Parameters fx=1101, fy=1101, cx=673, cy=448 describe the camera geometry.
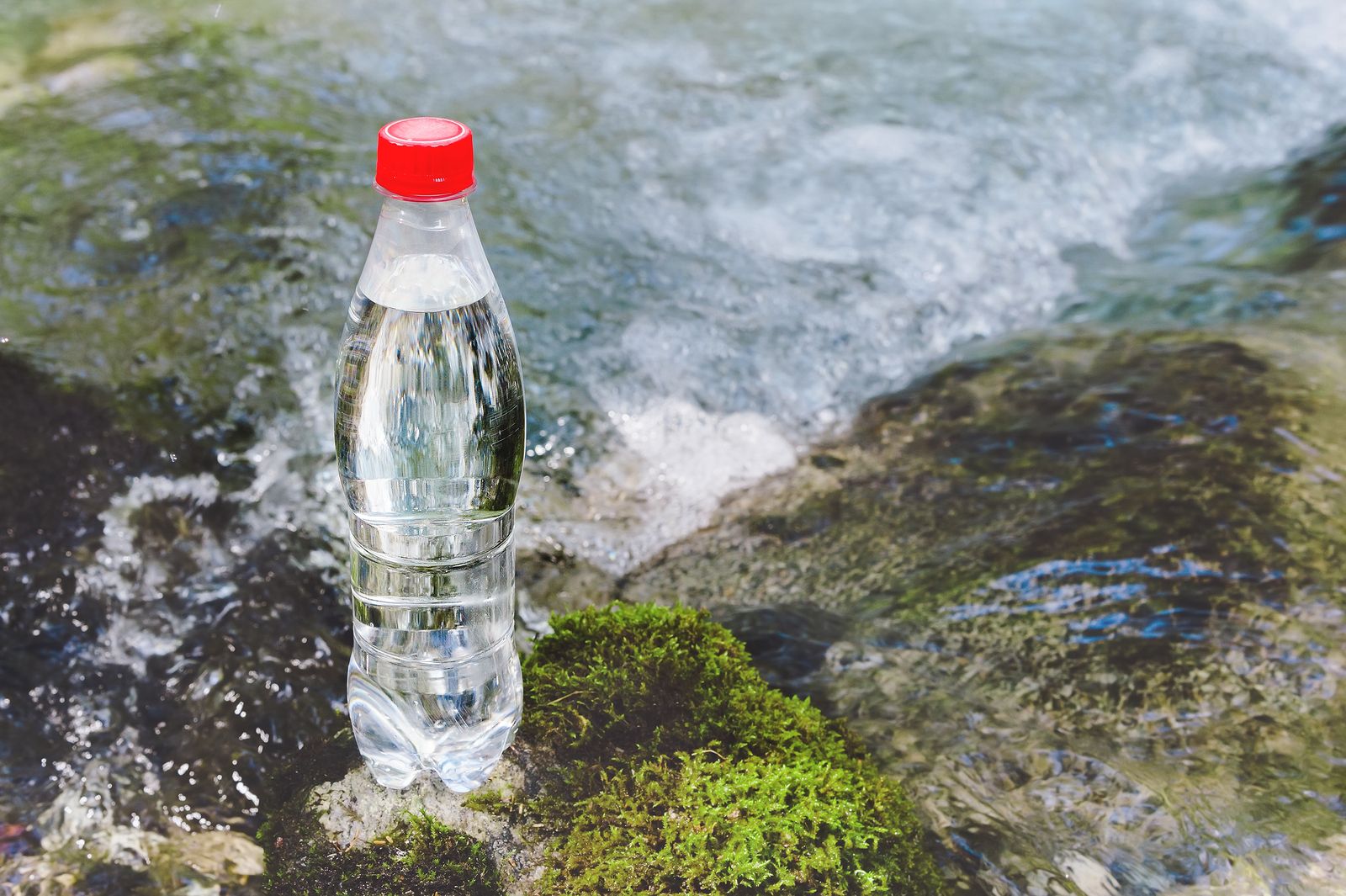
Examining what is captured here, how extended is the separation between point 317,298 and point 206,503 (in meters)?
1.04

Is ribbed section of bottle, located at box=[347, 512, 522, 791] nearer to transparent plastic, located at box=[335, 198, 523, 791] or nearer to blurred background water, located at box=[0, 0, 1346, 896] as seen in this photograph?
transparent plastic, located at box=[335, 198, 523, 791]

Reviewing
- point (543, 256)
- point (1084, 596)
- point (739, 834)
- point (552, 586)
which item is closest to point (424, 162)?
point (739, 834)

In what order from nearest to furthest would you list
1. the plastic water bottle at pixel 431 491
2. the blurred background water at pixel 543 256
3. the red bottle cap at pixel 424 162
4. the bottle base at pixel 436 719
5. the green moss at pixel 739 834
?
the red bottle cap at pixel 424 162 → the green moss at pixel 739 834 → the plastic water bottle at pixel 431 491 → the bottle base at pixel 436 719 → the blurred background water at pixel 543 256

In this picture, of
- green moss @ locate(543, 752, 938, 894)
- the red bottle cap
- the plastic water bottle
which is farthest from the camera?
the plastic water bottle

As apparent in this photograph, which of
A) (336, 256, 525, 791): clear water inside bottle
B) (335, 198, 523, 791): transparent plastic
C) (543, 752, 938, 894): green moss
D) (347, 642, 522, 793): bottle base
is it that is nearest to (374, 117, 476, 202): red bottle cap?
(335, 198, 523, 791): transparent plastic

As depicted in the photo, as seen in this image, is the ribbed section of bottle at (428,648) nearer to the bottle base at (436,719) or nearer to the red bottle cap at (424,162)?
the bottle base at (436,719)

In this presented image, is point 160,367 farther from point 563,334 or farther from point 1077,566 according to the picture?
point 1077,566

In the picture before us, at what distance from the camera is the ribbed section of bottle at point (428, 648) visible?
2.24m

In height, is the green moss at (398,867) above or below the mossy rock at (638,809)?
A: below

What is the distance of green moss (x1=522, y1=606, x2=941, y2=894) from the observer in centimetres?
191

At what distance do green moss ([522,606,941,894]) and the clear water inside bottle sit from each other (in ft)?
0.46

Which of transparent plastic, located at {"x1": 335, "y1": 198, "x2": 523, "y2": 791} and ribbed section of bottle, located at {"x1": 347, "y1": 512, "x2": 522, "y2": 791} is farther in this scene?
ribbed section of bottle, located at {"x1": 347, "y1": 512, "x2": 522, "y2": 791}

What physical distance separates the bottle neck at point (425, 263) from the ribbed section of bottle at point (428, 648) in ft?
1.64

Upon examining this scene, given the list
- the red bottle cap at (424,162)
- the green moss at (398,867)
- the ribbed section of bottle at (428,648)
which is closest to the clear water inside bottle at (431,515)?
the ribbed section of bottle at (428,648)
